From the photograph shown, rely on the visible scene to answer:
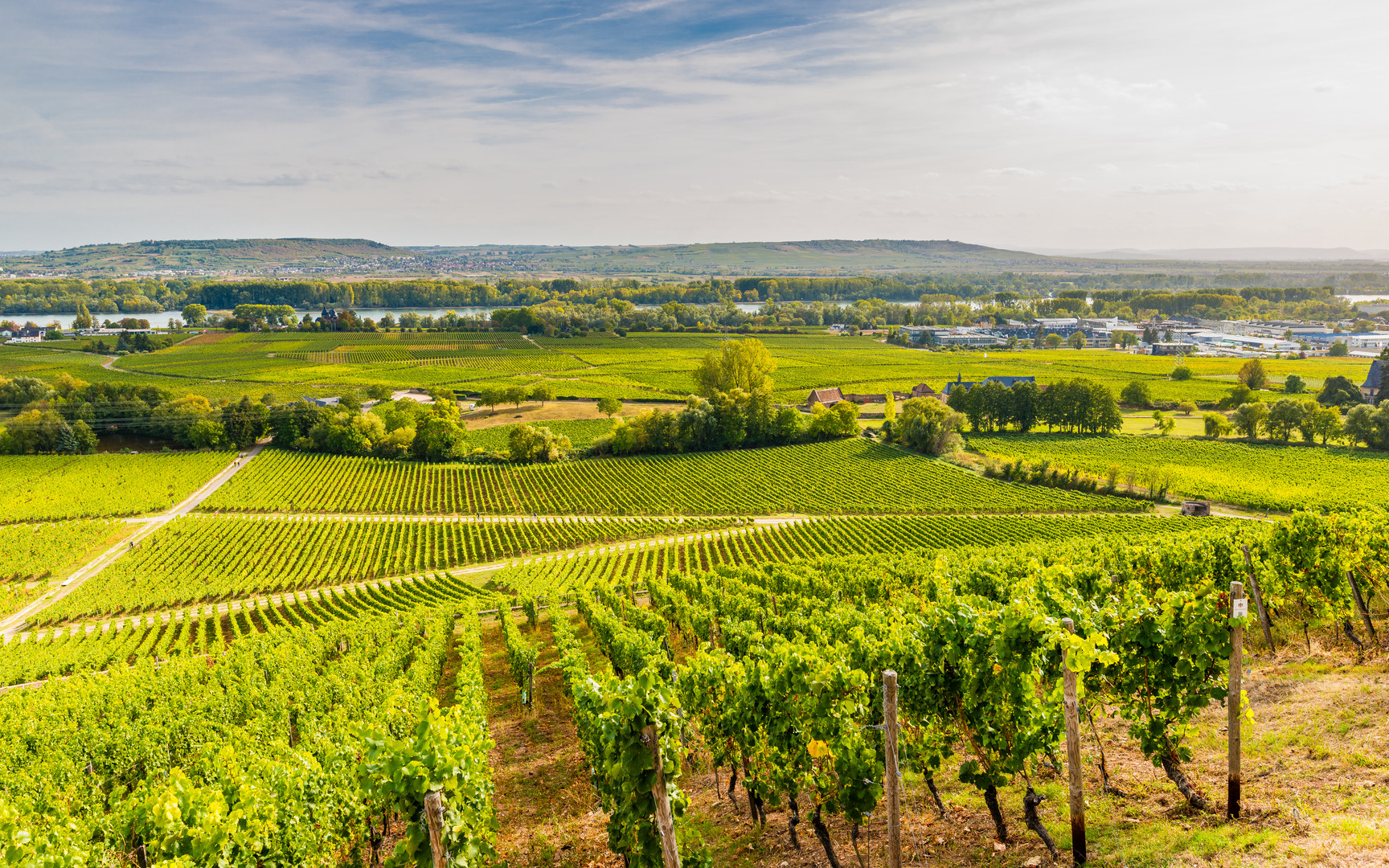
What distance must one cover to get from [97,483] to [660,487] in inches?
2300

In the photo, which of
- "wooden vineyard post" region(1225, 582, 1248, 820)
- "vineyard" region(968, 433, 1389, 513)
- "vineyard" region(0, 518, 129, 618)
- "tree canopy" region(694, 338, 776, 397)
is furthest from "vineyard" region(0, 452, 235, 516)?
"vineyard" region(968, 433, 1389, 513)

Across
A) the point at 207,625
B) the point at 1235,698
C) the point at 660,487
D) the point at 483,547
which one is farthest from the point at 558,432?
the point at 1235,698

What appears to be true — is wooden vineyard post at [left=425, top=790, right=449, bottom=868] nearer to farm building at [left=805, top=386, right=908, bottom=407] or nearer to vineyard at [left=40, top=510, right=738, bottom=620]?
vineyard at [left=40, top=510, right=738, bottom=620]

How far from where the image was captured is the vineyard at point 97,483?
61469 mm

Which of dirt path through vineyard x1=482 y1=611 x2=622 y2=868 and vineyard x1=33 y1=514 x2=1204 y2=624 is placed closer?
dirt path through vineyard x1=482 y1=611 x2=622 y2=868

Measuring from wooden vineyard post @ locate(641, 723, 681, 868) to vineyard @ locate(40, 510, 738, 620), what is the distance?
46.1 metres

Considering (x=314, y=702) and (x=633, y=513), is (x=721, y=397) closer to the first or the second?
(x=633, y=513)

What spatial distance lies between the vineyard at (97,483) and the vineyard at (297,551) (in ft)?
31.3

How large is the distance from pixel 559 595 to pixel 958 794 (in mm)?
29891

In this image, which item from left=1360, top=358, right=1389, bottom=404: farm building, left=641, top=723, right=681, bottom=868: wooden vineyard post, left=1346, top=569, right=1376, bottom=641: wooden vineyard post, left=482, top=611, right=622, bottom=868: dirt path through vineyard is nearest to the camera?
left=641, top=723, right=681, bottom=868: wooden vineyard post

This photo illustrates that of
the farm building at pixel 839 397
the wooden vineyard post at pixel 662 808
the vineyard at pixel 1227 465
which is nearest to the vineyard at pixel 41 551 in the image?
the wooden vineyard post at pixel 662 808

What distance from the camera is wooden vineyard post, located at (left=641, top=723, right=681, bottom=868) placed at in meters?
8.54

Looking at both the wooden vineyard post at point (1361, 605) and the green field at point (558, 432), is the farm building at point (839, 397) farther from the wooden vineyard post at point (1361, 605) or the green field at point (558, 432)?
the wooden vineyard post at point (1361, 605)

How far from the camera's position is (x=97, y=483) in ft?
225
